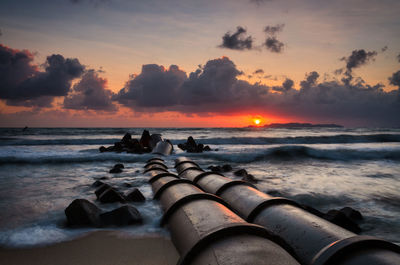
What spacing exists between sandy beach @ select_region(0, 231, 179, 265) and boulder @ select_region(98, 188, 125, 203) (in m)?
1.43

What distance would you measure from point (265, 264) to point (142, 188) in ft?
14.7

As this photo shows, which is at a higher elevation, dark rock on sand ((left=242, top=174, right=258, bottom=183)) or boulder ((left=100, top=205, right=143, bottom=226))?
boulder ((left=100, top=205, right=143, bottom=226))

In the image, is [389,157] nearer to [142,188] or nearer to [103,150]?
[142,188]

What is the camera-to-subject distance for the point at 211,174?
432cm

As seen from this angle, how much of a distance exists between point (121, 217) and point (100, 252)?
75 cm

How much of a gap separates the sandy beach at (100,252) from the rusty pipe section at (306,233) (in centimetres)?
94

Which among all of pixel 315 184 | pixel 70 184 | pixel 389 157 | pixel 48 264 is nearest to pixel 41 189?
pixel 70 184

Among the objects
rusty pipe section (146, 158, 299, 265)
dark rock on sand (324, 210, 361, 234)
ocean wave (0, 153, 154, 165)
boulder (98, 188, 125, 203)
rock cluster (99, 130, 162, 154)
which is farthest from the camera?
rock cluster (99, 130, 162, 154)

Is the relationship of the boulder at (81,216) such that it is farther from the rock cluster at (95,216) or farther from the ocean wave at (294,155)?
the ocean wave at (294,155)

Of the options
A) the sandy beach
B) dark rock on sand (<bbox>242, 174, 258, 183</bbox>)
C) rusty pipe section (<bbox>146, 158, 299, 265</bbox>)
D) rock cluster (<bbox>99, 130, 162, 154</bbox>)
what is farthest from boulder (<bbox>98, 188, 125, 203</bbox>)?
rock cluster (<bbox>99, 130, 162, 154</bbox>)

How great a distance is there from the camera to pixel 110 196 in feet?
14.1

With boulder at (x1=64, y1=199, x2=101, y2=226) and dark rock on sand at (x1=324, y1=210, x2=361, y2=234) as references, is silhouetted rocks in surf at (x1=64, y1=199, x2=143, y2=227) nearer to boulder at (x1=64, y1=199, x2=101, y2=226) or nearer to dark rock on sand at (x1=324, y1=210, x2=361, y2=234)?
boulder at (x1=64, y1=199, x2=101, y2=226)

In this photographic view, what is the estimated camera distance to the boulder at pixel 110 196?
14.1ft

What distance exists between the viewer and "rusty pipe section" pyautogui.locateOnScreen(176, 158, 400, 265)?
1.49 metres
